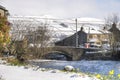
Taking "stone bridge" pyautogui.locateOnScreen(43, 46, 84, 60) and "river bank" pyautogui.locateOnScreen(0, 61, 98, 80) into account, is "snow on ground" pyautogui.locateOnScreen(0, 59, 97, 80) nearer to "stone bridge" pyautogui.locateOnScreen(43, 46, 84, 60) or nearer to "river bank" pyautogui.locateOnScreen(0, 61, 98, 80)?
"river bank" pyautogui.locateOnScreen(0, 61, 98, 80)

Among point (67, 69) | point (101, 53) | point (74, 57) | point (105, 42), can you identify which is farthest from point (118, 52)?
point (67, 69)

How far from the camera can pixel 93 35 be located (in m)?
113

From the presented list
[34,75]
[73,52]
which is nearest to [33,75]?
[34,75]

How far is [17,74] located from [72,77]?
89.1 inches

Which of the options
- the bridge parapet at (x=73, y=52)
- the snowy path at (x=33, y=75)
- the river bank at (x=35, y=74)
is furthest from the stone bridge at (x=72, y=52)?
the snowy path at (x=33, y=75)

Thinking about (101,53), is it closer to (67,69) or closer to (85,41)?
(85,41)

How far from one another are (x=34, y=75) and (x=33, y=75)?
0.05 m

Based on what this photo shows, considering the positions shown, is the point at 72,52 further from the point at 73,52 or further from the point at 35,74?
the point at 35,74

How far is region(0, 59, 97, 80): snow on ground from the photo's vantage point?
562 inches

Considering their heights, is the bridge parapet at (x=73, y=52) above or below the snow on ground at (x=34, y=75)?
below

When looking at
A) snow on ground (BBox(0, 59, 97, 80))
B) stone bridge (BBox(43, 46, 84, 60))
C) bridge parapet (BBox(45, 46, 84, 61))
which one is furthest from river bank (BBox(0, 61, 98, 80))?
bridge parapet (BBox(45, 46, 84, 61))

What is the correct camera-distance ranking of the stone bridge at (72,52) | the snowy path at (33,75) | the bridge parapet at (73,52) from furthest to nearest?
the bridge parapet at (73,52) → the stone bridge at (72,52) → the snowy path at (33,75)

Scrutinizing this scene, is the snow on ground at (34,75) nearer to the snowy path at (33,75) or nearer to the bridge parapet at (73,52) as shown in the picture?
the snowy path at (33,75)

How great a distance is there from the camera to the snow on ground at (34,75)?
14.3m
